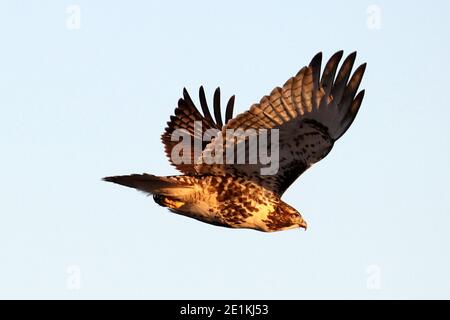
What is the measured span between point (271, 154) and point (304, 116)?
0.75 m

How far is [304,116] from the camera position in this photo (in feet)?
34.5

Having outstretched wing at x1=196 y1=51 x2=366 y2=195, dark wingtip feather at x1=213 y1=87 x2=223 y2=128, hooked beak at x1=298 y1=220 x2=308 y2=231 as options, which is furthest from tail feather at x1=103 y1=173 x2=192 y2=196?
dark wingtip feather at x1=213 y1=87 x2=223 y2=128

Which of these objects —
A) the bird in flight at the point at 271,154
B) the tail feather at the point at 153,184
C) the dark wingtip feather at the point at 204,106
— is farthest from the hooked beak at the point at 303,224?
the dark wingtip feather at the point at 204,106

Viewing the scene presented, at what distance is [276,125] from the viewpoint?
1059 centimetres

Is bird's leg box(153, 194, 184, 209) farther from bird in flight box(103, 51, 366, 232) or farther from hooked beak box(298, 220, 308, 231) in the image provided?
hooked beak box(298, 220, 308, 231)

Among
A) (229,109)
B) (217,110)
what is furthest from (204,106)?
(229,109)

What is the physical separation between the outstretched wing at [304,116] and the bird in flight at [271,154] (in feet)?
0.04

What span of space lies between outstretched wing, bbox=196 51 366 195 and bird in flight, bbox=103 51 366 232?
0.01m

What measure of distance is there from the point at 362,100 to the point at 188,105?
3.87 m

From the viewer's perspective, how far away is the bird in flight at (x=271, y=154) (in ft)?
34.0

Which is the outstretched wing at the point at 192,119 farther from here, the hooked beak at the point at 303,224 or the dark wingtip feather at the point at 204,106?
the hooked beak at the point at 303,224

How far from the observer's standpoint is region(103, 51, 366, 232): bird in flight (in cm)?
1037
